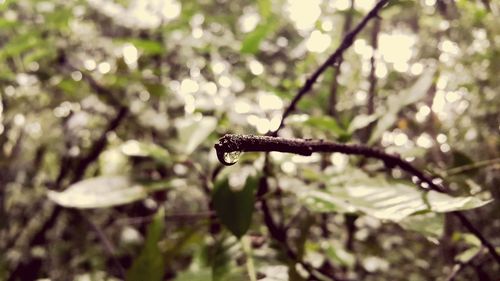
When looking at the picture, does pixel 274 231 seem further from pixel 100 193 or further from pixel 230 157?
pixel 230 157

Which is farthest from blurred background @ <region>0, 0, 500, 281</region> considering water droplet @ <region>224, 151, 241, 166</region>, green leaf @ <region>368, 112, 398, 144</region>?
water droplet @ <region>224, 151, 241, 166</region>

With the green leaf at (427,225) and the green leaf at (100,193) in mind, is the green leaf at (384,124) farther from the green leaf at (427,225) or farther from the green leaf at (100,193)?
the green leaf at (100,193)

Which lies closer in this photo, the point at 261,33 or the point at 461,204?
the point at 461,204

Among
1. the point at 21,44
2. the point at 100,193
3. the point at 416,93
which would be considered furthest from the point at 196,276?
the point at 21,44

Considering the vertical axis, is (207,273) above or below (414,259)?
above

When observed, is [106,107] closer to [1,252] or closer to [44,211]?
[44,211]

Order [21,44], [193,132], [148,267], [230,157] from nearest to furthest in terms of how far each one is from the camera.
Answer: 1. [230,157]
2. [148,267]
3. [193,132]
4. [21,44]

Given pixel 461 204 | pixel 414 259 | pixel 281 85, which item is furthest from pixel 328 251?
pixel 414 259
